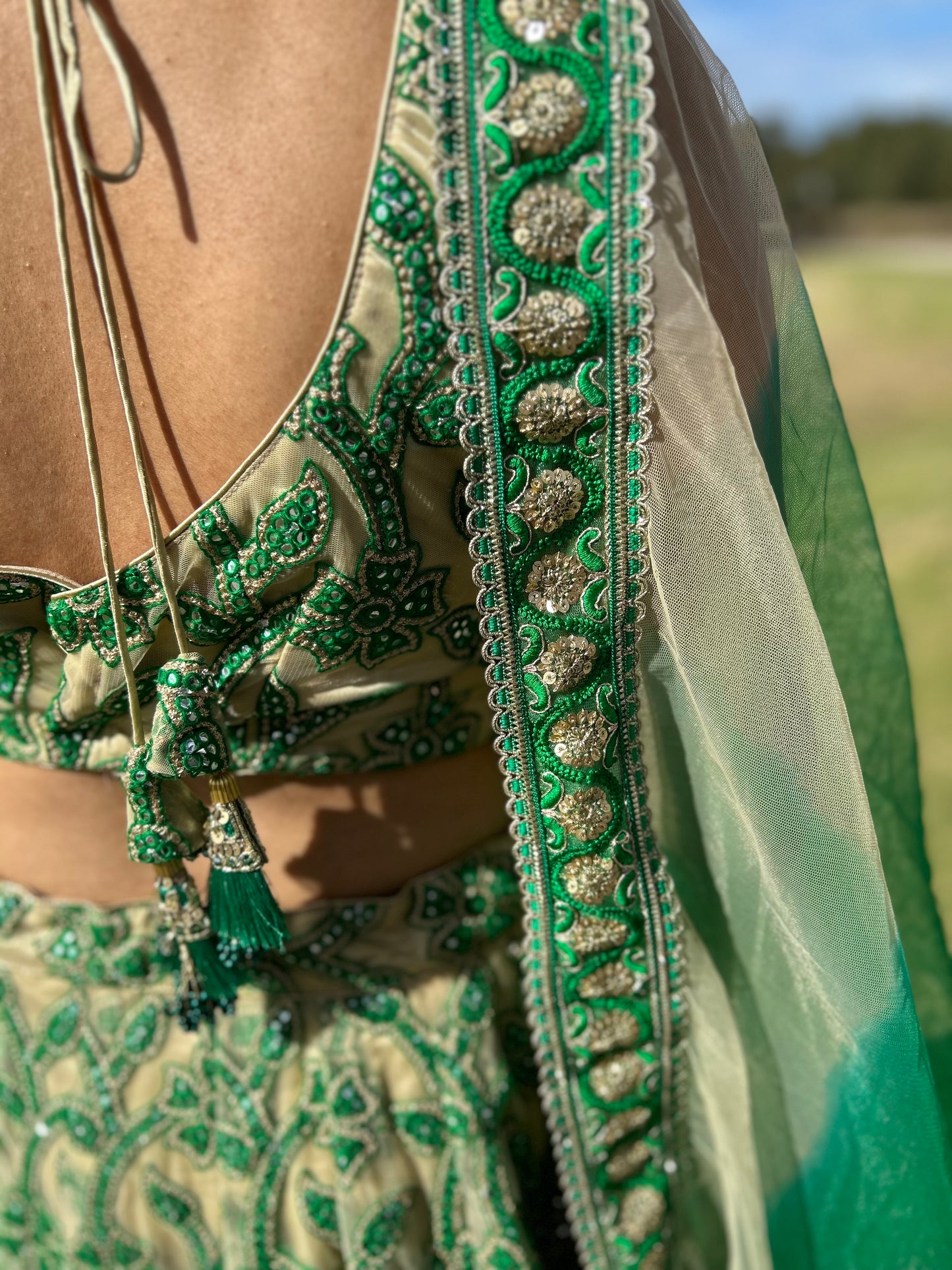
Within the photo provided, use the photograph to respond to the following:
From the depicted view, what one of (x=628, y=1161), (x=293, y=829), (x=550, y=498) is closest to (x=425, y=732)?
(x=293, y=829)

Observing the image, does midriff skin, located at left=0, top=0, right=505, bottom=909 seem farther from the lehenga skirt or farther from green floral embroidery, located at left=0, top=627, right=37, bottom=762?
the lehenga skirt

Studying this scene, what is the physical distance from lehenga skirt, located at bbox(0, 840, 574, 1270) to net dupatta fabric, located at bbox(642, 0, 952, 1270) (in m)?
0.18

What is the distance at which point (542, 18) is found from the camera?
52cm

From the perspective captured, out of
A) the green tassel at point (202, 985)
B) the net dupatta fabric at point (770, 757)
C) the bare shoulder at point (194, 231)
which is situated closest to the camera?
the bare shoulder at point (194, 231)

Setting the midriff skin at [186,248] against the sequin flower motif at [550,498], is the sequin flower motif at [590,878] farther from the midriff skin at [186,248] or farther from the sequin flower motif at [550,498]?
the midriff skin at [186,248]

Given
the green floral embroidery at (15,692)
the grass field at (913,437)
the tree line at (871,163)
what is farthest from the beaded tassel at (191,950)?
the tree line at (871,163)

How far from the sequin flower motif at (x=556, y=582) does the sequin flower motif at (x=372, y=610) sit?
6cm

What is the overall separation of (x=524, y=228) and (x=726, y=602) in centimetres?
25

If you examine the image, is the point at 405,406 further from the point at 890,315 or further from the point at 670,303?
the point at 890,315

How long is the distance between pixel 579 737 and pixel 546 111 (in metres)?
0.37

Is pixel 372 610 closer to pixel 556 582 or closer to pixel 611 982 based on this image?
pixel 556 582

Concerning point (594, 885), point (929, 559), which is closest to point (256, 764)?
A: point (594, 885)

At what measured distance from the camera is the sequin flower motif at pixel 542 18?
51 cm

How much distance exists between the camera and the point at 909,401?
7.02 m
